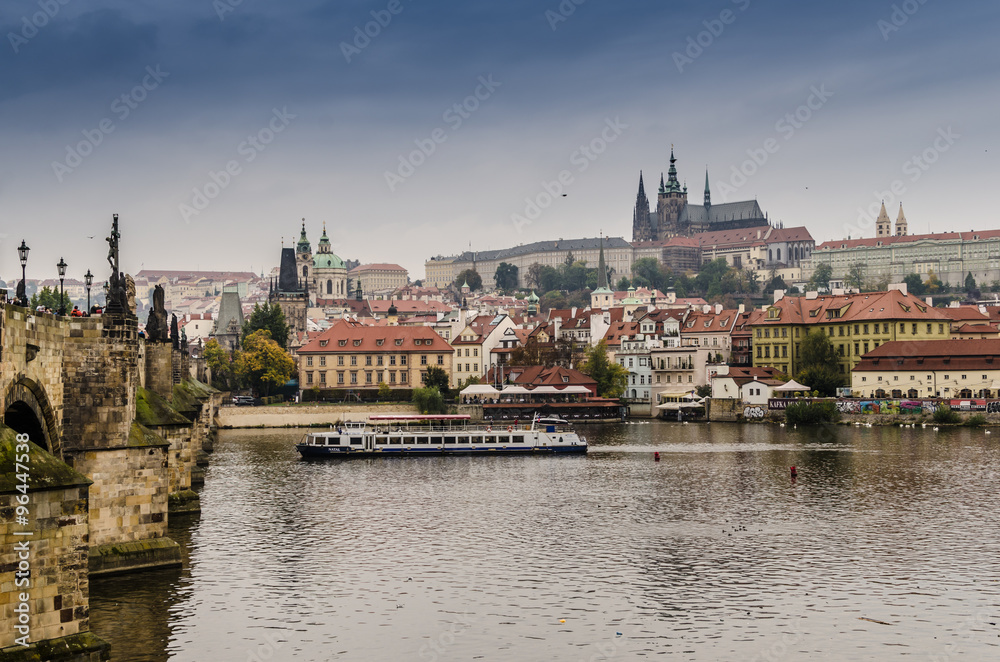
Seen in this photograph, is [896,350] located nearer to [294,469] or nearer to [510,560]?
[294,469]

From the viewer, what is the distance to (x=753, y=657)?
2720 cm

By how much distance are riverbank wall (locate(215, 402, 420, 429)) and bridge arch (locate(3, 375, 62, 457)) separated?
271 ft

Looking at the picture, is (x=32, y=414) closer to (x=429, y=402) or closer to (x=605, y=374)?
(x=429, y=402)

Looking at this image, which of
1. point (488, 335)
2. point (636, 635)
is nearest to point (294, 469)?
point (636, 635)

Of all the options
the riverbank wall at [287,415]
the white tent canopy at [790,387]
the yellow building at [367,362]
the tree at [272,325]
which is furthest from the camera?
the tree at [272,325]

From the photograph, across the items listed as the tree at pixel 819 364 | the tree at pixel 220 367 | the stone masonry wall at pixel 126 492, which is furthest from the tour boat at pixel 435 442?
the tree at pixel 220 367

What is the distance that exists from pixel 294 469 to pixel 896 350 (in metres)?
67.2

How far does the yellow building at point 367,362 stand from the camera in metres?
132

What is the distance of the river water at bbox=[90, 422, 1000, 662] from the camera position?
2862 centimetres

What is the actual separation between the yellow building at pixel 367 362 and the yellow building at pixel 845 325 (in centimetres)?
3565

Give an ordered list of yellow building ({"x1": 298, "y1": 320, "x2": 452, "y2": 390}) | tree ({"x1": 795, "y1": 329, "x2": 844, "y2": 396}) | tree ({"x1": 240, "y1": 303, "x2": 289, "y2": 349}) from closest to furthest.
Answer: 1. tree ({"x1": 795, "y1": 329, "x2": 844, "y2": 396})
2. yellow building ({"x1": 298, "y1": 320, "x2": 452, "y2": 390})
3. tree ({"x1": 240, "y1": 303, "x2": 289, "y2": 349})

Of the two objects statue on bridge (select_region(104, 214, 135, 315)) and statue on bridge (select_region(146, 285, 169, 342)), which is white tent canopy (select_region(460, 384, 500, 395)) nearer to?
statue on bridge (select_region(146, 285, 169, 342))

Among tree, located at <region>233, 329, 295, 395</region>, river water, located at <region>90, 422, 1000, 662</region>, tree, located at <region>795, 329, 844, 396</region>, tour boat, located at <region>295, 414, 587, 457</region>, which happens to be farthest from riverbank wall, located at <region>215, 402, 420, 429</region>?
river water, located at <region>90, 422, 1000, 662</region>

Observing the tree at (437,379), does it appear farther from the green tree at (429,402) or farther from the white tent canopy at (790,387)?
the white tent canopy at (790,387)
